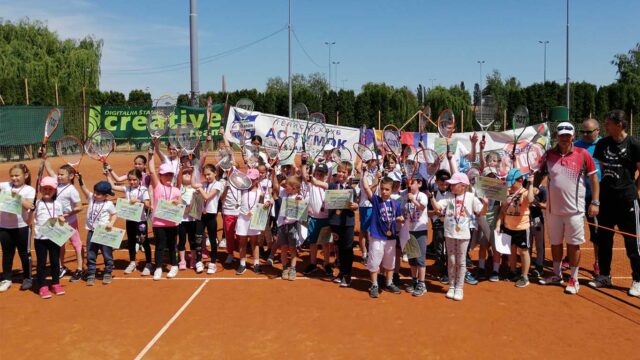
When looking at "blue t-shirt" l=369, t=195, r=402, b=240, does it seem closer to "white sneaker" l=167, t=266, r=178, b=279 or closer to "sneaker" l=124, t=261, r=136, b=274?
"white sneaker" l=167, t=266, r=178, b=279

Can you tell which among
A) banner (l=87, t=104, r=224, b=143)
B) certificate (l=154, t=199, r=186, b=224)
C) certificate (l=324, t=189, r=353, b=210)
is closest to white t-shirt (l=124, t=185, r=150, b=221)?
certificate (l=154, t=199, r=186, b=224)

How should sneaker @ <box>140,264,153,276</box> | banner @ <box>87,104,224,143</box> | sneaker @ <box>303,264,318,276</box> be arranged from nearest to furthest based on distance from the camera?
sneaker @ <box>140,264,153,276</box>
sneaker @ <box>303,264,318,276</box>
banner @ <box>87,104,224,143</box>

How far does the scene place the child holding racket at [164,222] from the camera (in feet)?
23.9

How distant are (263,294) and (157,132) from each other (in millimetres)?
3076

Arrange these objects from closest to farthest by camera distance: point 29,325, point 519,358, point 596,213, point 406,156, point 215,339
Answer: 1. point 519,358
2. point 215,339
3. point 29,325
4. point 596,213
5. point 406,156

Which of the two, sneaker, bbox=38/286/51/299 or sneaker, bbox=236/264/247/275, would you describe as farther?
sneaker, bbox=236/264/247/275

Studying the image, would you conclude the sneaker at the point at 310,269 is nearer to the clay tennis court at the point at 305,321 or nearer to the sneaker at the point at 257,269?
the clay tennis court at the point at 305,321

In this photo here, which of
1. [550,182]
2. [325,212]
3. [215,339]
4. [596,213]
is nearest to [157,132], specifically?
[325,212]

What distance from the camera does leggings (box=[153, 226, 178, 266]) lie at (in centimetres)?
730

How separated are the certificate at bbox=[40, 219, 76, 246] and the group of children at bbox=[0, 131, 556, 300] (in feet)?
0.17

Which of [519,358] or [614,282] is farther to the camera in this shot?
[614,282]

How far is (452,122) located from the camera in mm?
7324

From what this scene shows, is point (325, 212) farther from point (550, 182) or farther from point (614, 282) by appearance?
point (614, 282)

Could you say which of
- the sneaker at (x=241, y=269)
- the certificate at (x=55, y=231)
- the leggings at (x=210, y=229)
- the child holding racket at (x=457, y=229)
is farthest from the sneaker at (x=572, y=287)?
the certificate at (x=55, y=231)
